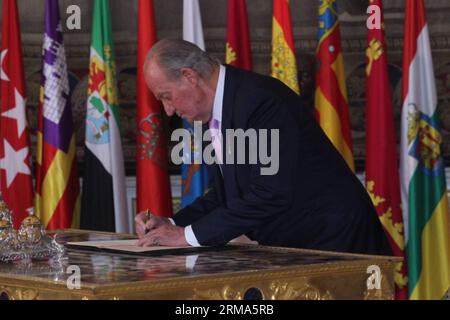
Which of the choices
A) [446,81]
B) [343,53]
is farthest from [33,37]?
[446,81]

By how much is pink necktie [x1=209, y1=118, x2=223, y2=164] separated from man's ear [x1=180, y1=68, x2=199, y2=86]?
0.21m

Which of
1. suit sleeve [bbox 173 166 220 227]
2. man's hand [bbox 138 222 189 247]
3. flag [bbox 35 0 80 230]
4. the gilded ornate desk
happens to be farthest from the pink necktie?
flag [bbox 35 0 80 230]

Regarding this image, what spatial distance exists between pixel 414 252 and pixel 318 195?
2438 mm

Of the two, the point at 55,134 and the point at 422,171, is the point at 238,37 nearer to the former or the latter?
the point at 55,134

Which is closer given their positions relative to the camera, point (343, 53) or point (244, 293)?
point (244, 293)

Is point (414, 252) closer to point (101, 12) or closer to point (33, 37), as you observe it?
point (101, 12)

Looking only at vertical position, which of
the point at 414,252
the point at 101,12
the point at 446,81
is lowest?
the point at 414,252

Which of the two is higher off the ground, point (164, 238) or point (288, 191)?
point (288, 191)

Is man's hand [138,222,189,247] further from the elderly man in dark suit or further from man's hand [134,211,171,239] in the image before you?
man's hand [134,211,171,239]

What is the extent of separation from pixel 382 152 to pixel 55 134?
7.06 ft

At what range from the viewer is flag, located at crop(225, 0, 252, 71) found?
6535 millimetres

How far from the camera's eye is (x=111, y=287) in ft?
8.97

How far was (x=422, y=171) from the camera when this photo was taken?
6.27 metres

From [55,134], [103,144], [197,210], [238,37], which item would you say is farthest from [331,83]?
[197,210]
